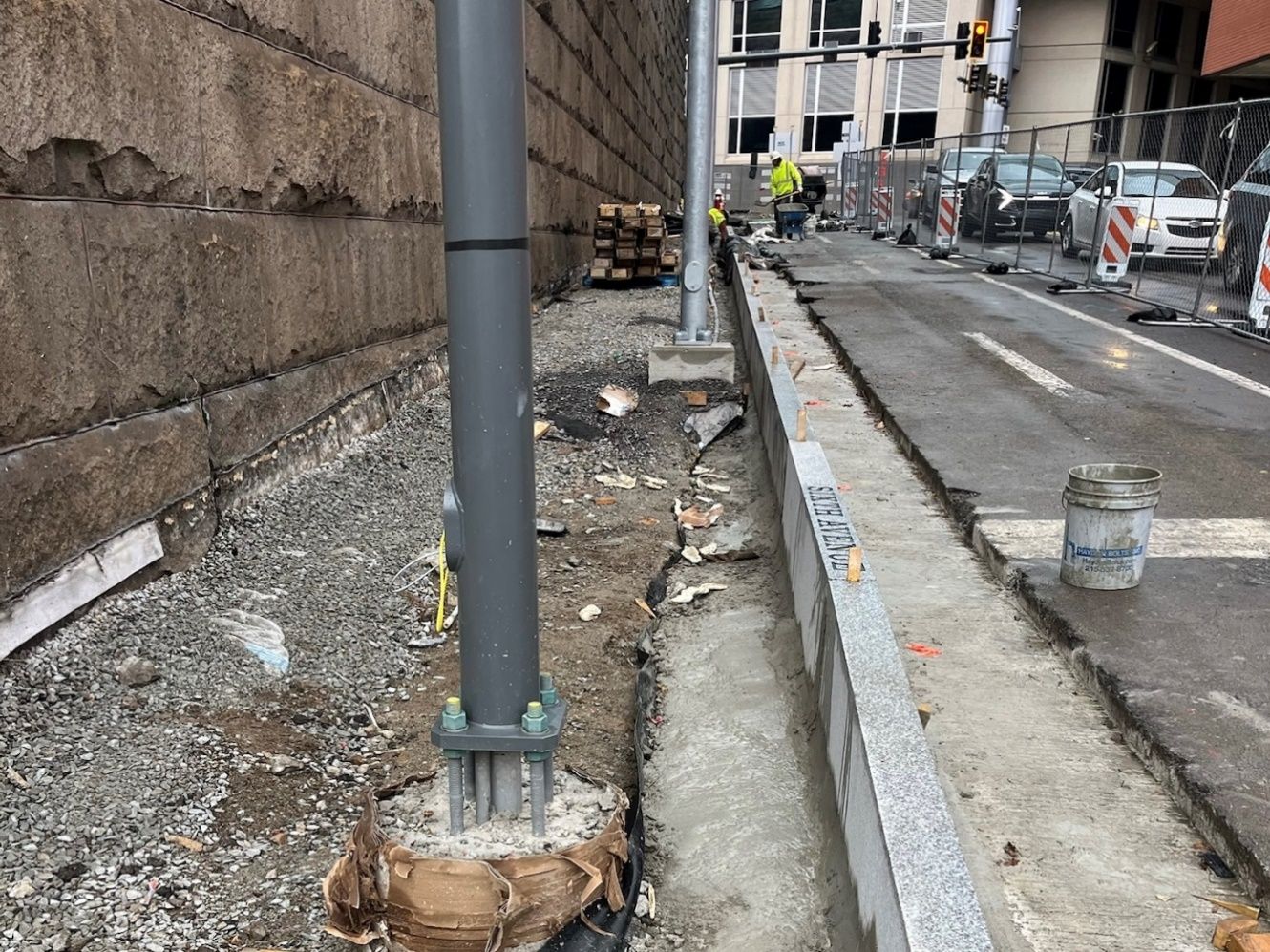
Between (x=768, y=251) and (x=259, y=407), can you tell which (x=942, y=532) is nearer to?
(x=259, y=407)

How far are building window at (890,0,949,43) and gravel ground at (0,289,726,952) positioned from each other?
4673 centimetres

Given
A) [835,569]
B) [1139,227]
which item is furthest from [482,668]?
[1139,227]

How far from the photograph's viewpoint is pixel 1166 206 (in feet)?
45.6

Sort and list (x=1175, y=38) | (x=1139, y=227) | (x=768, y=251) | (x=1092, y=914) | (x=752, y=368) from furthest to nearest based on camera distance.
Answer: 1. (x=1175, y=38)
2. (x=768, y=251)
3. (x=1139, y=227)
4. (x=752, y=368)
5. (x=1092, y=914)

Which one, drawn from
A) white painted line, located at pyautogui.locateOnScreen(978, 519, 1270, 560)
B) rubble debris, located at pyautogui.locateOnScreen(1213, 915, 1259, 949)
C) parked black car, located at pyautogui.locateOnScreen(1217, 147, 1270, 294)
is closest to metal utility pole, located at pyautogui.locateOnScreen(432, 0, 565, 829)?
rubble debris, located at pyautogui.locateOnScreen(1213, 915, 1259, 949)

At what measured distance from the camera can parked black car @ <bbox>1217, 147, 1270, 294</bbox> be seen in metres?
11.6

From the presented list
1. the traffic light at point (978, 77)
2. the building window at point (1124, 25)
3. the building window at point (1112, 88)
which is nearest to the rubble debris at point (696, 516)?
the traffic light at point (978, 77)

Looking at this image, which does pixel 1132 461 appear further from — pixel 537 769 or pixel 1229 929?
pixel 537 769

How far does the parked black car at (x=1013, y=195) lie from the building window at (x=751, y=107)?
94.6ft

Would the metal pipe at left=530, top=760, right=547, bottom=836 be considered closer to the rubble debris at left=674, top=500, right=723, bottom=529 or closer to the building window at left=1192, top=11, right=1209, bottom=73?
the rubble debris at left=674, top=500, right=723, bottom=529

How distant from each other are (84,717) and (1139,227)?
14748 millimetres

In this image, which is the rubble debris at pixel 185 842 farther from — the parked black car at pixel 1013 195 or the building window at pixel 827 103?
the building window at pixel 827 103

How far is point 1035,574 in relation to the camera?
4.64 metres

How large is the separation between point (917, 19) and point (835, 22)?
384 cm
